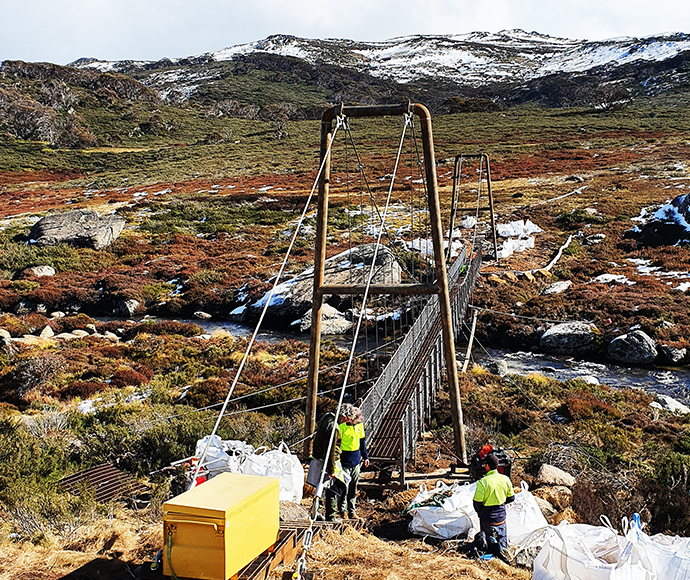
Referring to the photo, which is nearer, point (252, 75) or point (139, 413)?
point (139, 413)

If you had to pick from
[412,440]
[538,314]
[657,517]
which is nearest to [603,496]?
[657,517]

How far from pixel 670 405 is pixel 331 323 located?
1067 cm

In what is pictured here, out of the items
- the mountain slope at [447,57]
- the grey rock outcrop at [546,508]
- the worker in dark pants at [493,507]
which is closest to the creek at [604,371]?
the grey rock outcrop at [546,508]

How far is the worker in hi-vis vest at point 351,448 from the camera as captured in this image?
6059 millimetres

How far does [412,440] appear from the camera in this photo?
25.1 ft

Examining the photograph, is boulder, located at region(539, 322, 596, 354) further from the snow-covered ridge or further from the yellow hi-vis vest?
the snow-covered ridge

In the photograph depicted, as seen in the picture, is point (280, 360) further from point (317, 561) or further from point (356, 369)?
point (317, 561)

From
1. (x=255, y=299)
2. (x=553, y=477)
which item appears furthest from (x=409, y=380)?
(x=255, y=299)

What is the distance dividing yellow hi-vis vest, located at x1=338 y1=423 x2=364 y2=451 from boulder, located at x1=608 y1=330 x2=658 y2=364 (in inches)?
505

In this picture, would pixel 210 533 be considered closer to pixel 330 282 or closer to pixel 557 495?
pixel 557 495

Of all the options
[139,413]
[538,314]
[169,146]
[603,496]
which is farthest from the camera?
[169,146]

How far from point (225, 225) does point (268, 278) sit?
10139 millimetres

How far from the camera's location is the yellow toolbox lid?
3627 mm

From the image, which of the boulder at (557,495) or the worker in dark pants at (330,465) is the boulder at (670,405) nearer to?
the boulder at (557,495)
